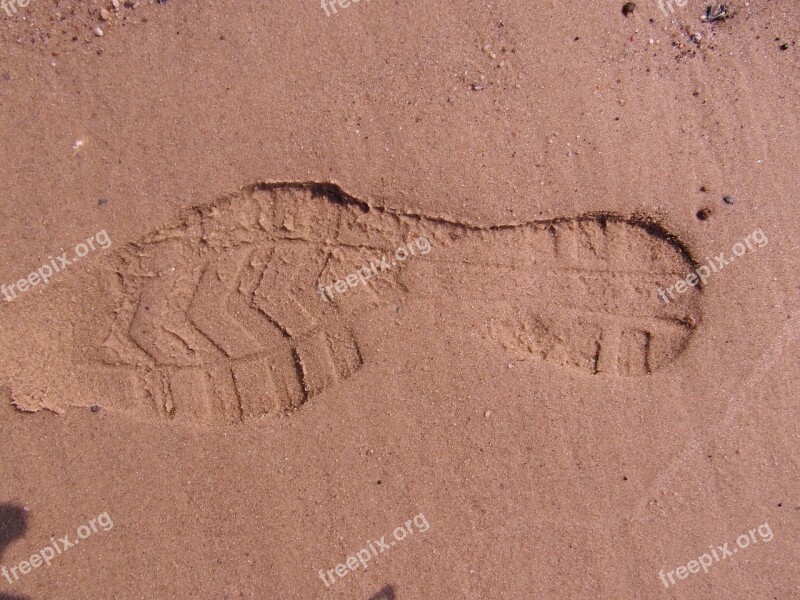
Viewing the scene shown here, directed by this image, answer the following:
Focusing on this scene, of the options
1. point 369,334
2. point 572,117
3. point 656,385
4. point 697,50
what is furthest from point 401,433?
point 697,50

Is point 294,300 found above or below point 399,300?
above

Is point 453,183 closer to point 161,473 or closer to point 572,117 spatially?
point 572,117

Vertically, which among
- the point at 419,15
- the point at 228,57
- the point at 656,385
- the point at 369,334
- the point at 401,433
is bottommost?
the point at 656,385
